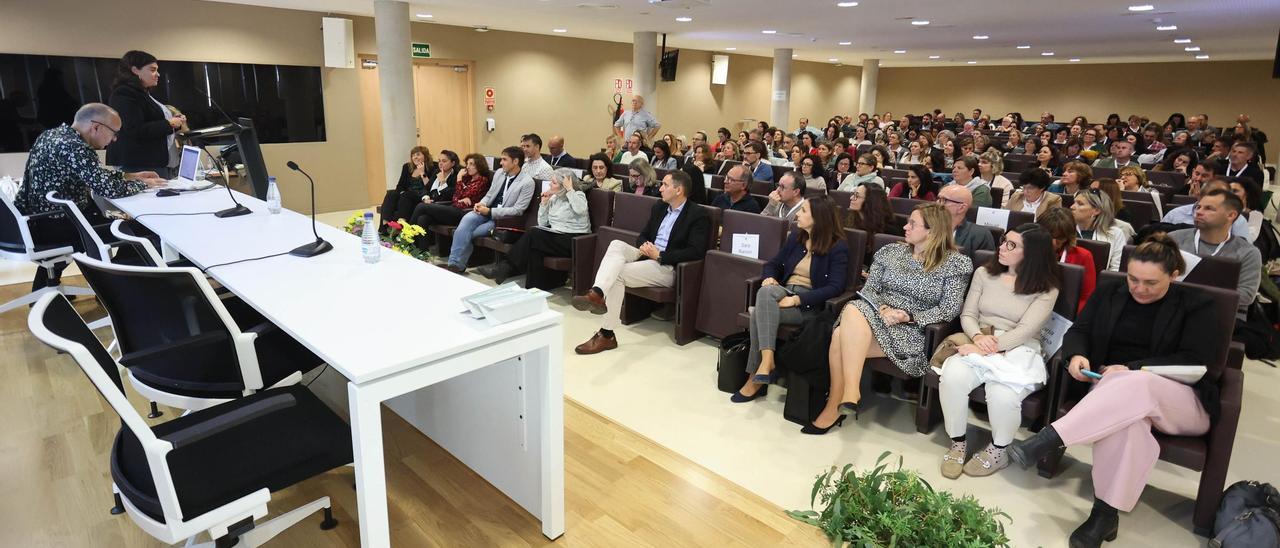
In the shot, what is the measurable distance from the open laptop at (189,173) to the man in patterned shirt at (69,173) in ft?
1.47

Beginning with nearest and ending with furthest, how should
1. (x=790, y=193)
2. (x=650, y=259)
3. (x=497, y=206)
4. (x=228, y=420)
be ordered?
(x=228, y=420), (x=650, y=259), (x=790, y=193), (x=497, y=206)

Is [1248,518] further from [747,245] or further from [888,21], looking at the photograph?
[888,21]

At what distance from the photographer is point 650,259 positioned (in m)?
4.54

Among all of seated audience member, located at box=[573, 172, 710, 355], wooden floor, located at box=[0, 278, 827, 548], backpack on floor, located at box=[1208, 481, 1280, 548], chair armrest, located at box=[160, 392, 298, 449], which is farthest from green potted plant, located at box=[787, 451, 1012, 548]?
seated audience member, located at box=[573, 172, 710, 355]

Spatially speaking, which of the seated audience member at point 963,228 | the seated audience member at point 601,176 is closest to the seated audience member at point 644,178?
the seated audience member at point 601,176

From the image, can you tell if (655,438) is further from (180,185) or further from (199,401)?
(180,185)

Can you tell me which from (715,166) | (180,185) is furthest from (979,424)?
(180,185)

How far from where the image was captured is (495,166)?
24.4ft

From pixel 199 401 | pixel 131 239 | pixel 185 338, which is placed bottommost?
pixel 199 401

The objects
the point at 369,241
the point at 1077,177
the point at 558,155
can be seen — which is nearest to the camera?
the point at 369,241

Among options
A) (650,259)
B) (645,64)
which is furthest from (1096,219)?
(645,64)

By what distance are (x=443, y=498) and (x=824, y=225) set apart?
7.44ft

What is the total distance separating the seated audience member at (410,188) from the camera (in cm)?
670

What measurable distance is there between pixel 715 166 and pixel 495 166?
2.28 m
